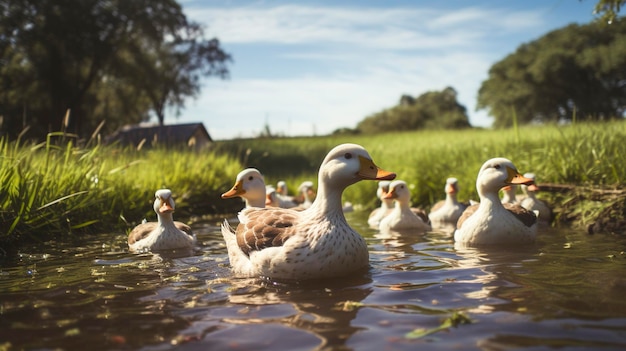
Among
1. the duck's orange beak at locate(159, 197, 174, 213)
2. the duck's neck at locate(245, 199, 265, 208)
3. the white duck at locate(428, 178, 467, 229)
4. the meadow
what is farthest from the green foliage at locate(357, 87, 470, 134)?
the duck's orange beak at locate(159, 197, 174, 213)

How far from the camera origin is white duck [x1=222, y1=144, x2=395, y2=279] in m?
5.43

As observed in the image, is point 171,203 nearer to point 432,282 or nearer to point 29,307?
point 29,307

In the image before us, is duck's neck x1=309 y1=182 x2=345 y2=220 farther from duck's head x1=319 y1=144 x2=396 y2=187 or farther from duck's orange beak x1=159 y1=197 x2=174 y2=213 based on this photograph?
duck's orange beak x1=159 y1=197 x2=174 y2=213

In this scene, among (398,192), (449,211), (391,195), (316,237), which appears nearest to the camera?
(316,237)

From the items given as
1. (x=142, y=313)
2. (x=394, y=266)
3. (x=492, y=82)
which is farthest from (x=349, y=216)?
(x=492, y=82)

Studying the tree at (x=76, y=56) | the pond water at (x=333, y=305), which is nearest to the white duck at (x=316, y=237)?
the pond water at (x=333, y=305)

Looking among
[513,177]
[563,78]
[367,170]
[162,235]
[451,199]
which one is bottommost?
[162,235]

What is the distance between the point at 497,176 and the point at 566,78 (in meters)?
53.2

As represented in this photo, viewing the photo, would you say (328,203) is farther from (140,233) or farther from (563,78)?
(563,78)

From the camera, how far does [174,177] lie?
14.2m

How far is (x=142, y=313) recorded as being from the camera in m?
4.48

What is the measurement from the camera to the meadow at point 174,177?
8.84m

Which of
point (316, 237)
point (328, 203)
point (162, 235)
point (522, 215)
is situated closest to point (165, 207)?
point (162, 235)

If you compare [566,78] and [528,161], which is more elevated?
[566,78]
